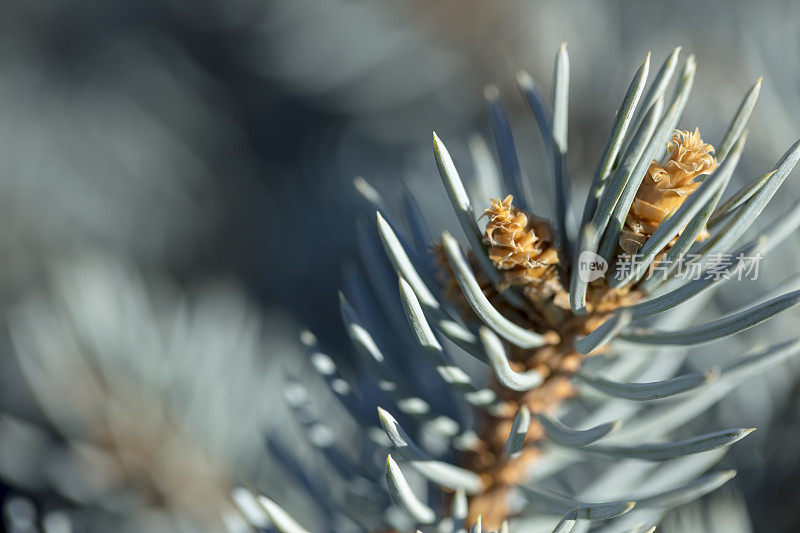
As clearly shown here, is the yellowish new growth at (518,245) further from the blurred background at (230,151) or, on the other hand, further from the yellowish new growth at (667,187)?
the blurred background at (230,151)

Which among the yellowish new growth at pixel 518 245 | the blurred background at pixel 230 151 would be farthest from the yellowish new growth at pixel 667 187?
the blurred background at pixel 230 151

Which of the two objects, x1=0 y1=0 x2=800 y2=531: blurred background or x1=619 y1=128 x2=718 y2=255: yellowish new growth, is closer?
x1=619 y1=128 x2=718 y2=255: yellowish new growth

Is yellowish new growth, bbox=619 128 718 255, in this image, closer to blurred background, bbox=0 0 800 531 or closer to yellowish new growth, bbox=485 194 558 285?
yellowish new growth, bbox=485 194 558 285

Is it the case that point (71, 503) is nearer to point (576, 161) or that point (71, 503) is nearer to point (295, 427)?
point (295, 427)

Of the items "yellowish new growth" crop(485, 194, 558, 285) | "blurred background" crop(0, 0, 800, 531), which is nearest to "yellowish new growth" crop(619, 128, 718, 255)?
"yellowish new growth" crop(485, 194, 558, 285)

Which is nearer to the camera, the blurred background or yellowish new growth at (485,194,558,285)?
yellowish new growth at (485,194,558,285)

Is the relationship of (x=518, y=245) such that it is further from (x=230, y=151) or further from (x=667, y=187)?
(x=230, y=151)

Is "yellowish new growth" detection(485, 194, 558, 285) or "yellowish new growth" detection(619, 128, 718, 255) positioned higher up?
"yellowish new growth" detection(619, 128, 718, 255)
